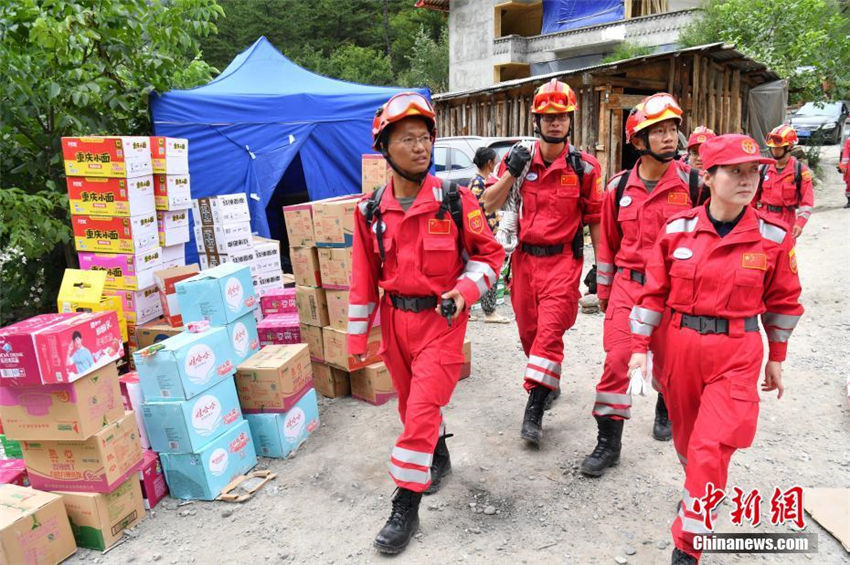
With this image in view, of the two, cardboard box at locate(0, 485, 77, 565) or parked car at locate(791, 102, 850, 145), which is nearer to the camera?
cardboard box at locate(0, 485, 77, 565)

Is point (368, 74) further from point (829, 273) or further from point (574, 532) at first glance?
point (574, 532)

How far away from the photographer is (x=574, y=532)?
3.29 meters

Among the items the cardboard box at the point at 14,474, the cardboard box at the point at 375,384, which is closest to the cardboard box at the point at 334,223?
the cardboard box at the point at 375,384

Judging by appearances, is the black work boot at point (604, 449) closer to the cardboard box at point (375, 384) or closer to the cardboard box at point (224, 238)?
the cardboard box at point (375, 384)

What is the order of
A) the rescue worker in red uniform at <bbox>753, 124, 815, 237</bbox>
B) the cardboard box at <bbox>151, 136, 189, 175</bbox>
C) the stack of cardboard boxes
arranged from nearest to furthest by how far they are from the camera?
the stack of cardboard boxes → the cardboard box at <bbox>151, 136, 189, 175</bbox> → the rescue worker in red uniform at <bbox>753, 124, 815, 237</bbox>

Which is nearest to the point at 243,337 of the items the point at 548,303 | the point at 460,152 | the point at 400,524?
the point at 400,524

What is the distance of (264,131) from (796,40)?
577 inches

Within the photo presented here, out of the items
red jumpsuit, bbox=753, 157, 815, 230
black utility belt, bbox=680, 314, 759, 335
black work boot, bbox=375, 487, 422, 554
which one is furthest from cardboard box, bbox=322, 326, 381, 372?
red jumpsuit, bbox=753, 157, 815, 230

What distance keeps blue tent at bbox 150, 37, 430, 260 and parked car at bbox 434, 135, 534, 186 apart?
90.4 inches

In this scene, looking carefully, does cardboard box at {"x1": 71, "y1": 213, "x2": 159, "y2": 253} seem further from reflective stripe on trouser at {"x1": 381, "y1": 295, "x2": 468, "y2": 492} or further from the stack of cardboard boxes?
reflective stripe on trouser at {"x1": 381, "y1": 295, "x2": 468, "y2": 492}

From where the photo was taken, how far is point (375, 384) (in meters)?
5.08

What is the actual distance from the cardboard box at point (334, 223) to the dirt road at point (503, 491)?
140cm

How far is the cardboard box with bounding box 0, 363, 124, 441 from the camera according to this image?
3.29 m

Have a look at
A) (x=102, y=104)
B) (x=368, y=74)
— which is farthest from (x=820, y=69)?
(x=368, y=74)
